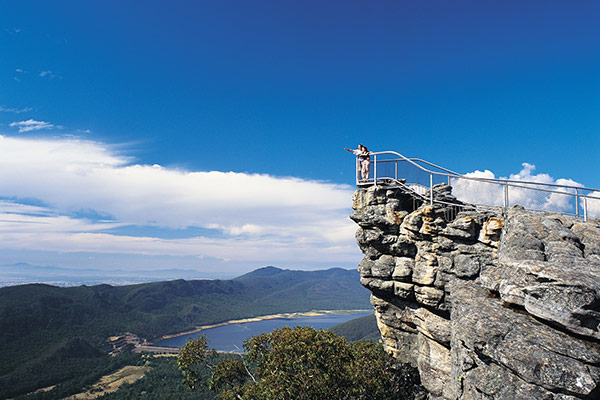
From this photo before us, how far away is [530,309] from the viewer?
30.0 feet

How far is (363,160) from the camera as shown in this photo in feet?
77.6

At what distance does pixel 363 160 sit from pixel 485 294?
1303cm

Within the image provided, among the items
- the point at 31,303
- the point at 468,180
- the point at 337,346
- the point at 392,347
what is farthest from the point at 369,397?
the point at 31,303

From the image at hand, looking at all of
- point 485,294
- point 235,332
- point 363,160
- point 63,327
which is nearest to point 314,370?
point 485,294

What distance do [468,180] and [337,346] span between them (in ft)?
38.9

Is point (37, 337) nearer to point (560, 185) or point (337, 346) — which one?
point (337, 346)

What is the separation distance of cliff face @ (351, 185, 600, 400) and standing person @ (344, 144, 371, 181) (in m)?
1.06

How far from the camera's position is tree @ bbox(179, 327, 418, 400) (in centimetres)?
1734

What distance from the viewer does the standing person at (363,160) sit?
23359 mm

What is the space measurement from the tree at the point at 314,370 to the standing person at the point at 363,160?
34.3 feet

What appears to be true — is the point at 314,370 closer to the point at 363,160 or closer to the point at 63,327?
the point at 363,160

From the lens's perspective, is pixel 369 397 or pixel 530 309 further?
pixel 369 397

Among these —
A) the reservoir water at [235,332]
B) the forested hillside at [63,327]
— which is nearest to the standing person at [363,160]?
the forested hillside at [63,327]

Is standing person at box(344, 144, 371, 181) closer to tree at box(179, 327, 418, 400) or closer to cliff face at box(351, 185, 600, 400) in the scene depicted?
cliff face at box(351, 185, 600, 400)
